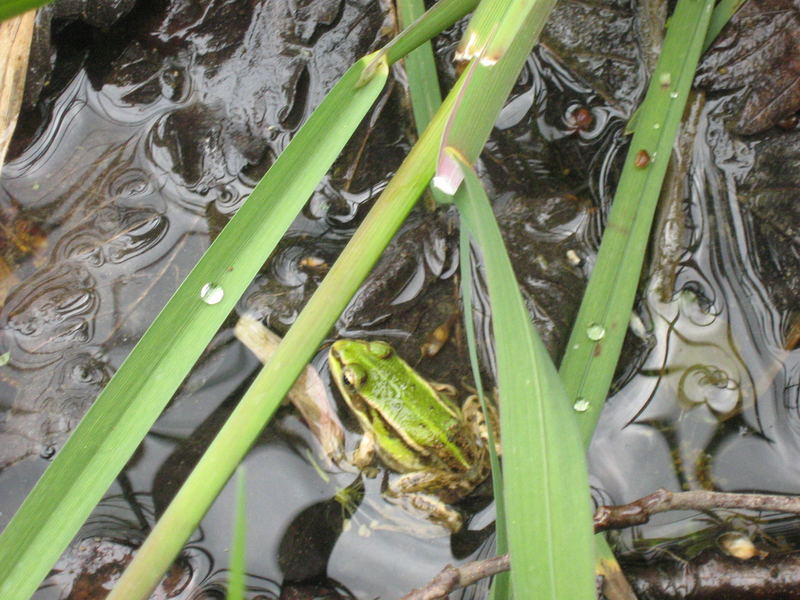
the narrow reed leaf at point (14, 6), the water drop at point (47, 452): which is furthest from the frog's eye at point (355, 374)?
the narrow reed leaf at point (14, 6)

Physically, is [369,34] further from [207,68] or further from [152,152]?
[152,152]

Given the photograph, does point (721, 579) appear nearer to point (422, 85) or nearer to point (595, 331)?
point (595, 331)

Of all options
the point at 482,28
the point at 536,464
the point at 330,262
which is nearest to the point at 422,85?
the point at 482,28

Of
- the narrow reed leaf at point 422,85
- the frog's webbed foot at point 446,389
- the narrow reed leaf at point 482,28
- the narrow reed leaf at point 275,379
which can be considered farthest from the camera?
the frog's webbed foot at point 446,389

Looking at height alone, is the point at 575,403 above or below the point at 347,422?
above

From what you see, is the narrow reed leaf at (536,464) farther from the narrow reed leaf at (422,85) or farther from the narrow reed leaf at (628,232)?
the narrow reed leaf at (422,85)

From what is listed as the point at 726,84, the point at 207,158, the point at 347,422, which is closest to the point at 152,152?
the point at 207,158

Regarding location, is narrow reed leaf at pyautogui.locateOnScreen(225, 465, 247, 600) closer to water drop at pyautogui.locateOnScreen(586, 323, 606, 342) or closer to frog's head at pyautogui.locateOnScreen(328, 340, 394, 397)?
water drop at pyautogui.locateOnScreen(586, 323, 606, 342)
